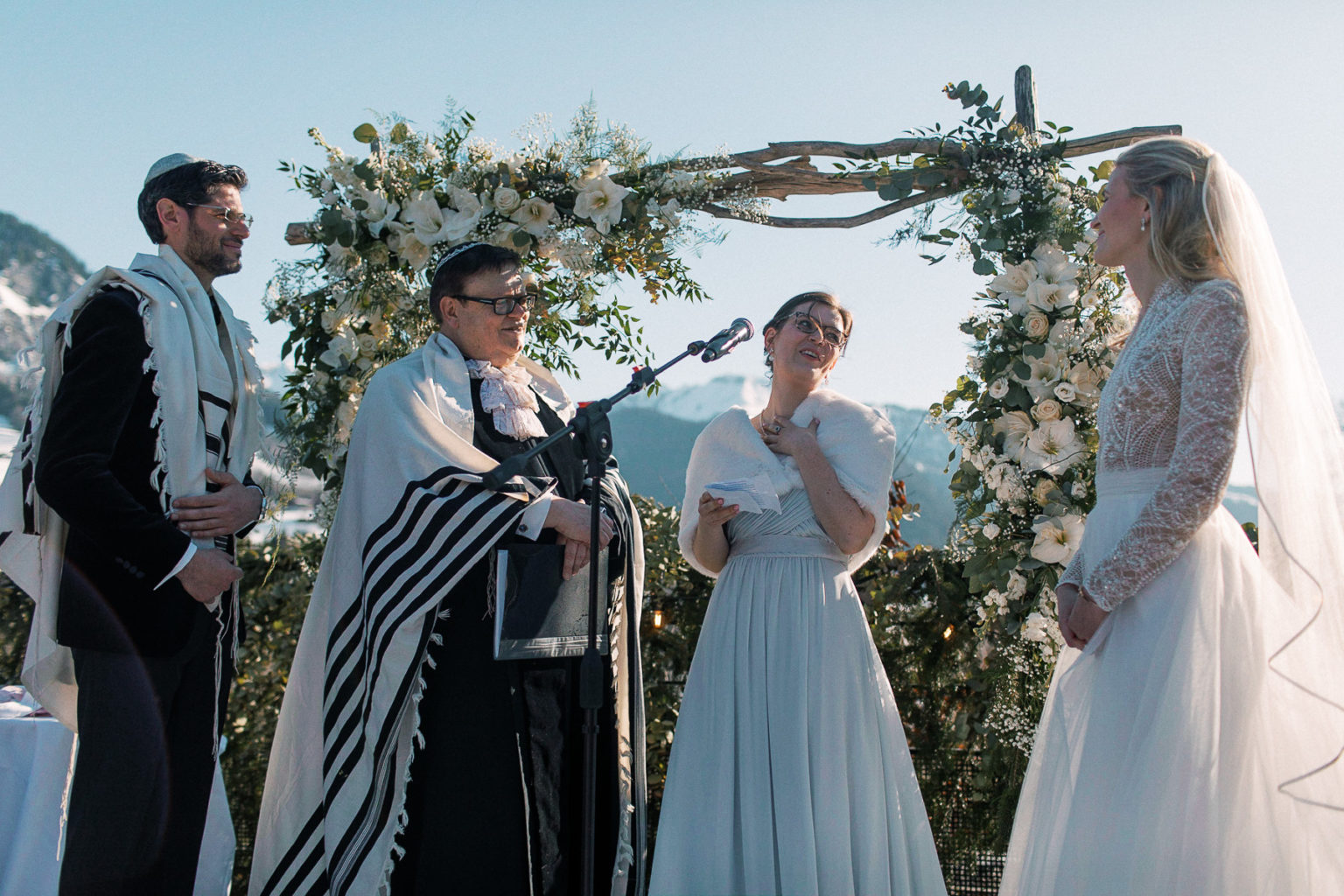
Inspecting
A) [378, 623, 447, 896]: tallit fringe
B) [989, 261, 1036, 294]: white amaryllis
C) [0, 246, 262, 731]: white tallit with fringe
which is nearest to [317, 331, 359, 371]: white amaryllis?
[0, 246, 262, 731]: white tallit with fringe

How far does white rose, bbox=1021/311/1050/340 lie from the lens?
3.73 m

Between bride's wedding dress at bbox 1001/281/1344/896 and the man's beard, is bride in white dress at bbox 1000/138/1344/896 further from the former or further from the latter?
the man's beard

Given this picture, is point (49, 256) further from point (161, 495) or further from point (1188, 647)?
point (1188, 647)

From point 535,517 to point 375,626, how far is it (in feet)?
1.82

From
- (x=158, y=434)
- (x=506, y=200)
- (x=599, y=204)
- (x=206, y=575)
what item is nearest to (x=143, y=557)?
(x=206, y=575)

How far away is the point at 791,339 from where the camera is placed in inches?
142

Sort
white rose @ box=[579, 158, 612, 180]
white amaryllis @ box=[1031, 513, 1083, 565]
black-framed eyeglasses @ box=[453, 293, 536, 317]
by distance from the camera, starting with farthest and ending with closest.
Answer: white rose @ box=[579, 158, 612, 180], white amaryllis @ box=[1031, 513, 1083, 565], black-framed eyeglasses @ box=[453, 293, 536, 317]

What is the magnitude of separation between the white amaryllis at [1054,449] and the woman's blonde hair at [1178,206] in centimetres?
118

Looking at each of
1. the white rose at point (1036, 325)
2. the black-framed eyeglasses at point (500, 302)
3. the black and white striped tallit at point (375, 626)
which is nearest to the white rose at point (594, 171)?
the black-framed eyeglasses at point (500, 302)

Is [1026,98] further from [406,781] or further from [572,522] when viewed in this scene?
[406,781]

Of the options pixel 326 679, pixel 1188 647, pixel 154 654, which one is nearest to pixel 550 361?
pixel 326 679

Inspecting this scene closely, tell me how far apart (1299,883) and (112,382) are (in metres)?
2.99

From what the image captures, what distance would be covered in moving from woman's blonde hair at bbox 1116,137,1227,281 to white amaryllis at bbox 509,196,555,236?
2.30 metres

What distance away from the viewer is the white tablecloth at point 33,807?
350cm
